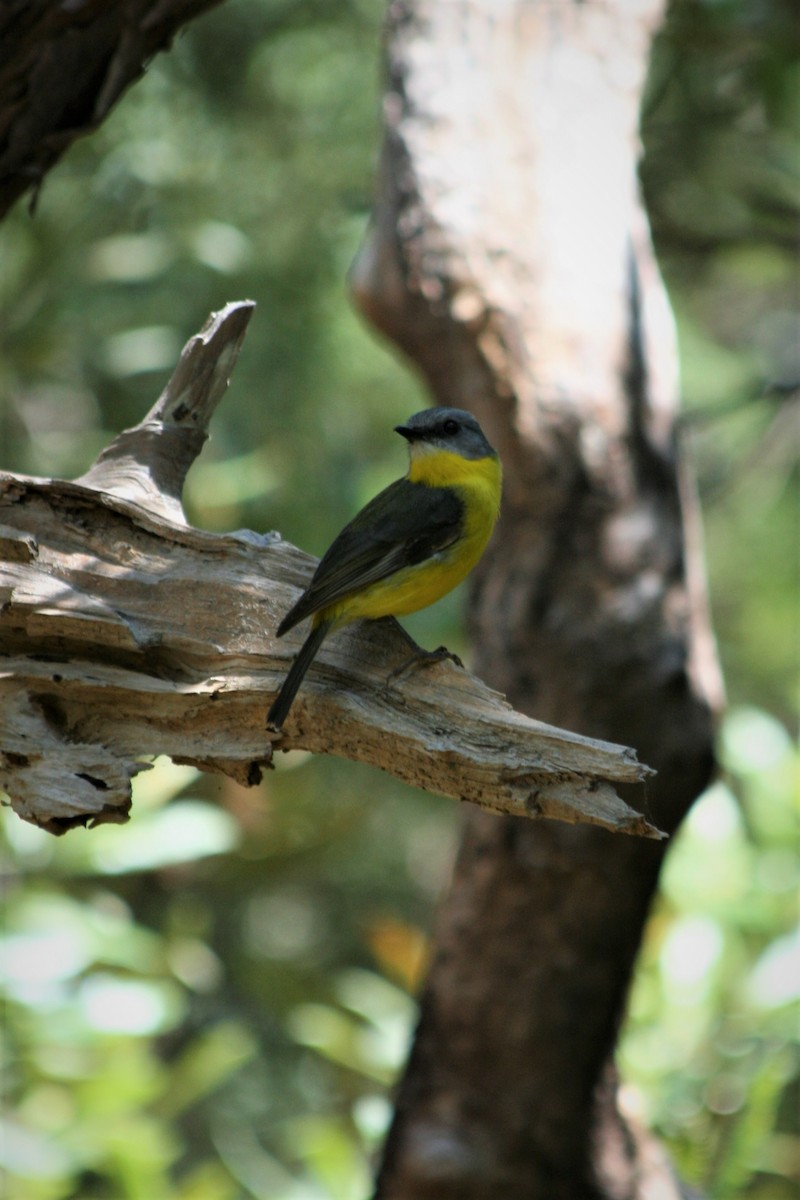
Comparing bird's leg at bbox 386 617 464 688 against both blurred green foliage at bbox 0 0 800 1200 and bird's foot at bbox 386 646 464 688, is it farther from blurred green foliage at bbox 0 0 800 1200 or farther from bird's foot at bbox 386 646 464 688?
blurred green foliage at bbox 0 0 800 1200

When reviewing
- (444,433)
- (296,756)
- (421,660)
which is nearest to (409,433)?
(444,433)

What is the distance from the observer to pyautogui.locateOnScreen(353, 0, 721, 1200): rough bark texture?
381cm

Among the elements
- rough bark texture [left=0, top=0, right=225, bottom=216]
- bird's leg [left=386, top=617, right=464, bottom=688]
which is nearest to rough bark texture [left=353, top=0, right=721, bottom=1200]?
rough bark texture [left=0, top=0, right=225, bottom=216]

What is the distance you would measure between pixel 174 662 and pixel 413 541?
56 centimetres

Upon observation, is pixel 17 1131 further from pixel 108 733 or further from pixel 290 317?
pixel 290 317

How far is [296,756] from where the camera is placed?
5.64m

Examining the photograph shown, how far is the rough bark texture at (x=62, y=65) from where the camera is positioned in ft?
8.90

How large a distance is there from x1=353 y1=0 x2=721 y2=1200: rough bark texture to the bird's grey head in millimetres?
795

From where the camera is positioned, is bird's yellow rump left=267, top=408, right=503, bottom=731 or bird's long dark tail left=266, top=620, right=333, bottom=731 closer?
bird's long dark tail left=266, top=620, right=333, bottom=731

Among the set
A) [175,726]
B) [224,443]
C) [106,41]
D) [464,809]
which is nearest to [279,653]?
[175,726]

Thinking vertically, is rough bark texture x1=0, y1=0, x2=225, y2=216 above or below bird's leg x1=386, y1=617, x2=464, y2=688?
above

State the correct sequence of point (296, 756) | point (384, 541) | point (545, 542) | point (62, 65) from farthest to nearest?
point (296, 756), point (545, 542), point (62, 65), point (384, 541)

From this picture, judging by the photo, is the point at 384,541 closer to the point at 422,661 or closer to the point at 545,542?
the point at 422,661

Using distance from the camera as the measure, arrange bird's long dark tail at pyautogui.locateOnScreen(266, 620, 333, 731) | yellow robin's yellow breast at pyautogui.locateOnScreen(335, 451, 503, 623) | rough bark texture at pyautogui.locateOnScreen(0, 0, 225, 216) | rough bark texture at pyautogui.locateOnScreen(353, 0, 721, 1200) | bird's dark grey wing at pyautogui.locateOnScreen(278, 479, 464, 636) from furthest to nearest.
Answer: rough bark texture at pyautogui.locateOnScreen(353, 0, 721, 1200), rough bark texture at pyautogui.locateOnScreen(0, 0, 225, 216), yellow robin's yellow breast at pyautogui.locateOnScreen(335, 451, 503, 623), bird's dark grey wing at pyautogui.locateOnScreen(278, 479, 464, 636), bird's long dark tail at pyautogui.locateOnScreen(266, 620, 333, 731)
